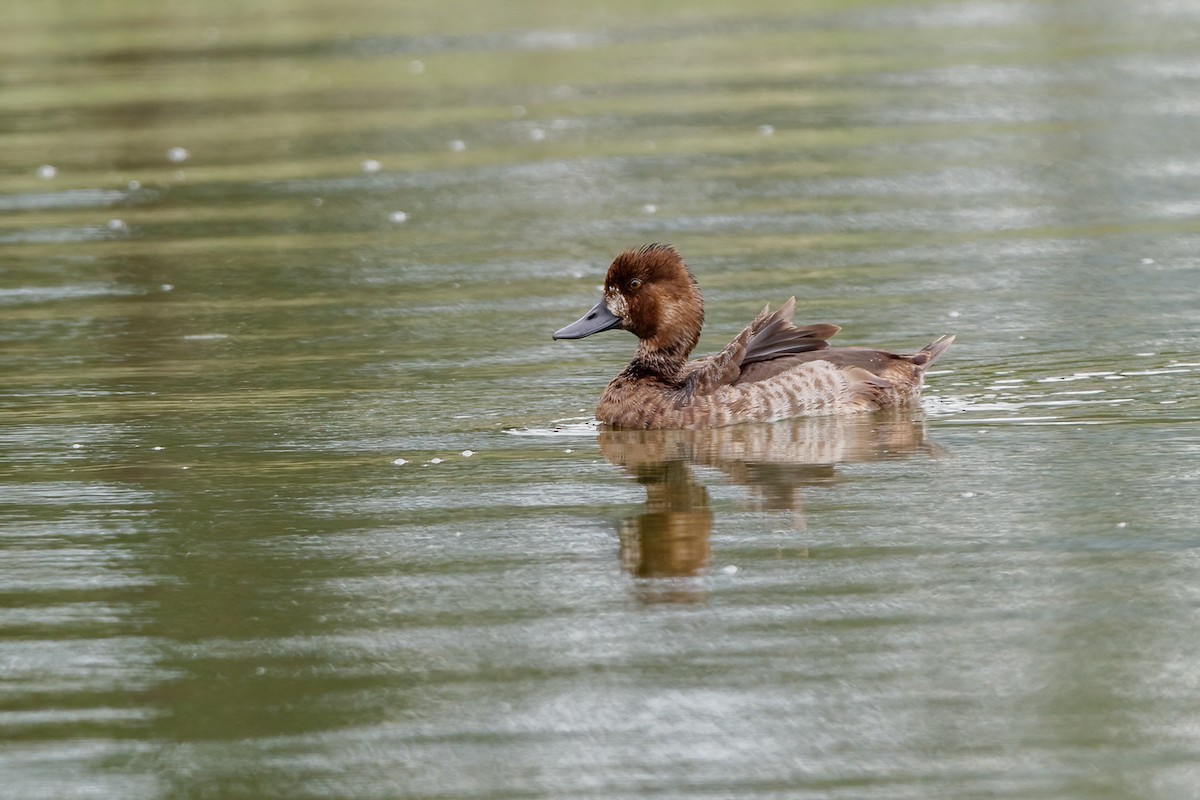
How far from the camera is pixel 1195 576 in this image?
7.43 metres

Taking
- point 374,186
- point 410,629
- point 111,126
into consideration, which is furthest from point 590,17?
point 410,629

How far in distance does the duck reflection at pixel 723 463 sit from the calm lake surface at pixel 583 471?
0.10 ft

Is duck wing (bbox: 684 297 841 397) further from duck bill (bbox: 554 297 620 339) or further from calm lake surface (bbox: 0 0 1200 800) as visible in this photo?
duck bill (bbox: 554 297 620 339)

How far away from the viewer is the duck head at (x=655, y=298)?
1076 centimetres

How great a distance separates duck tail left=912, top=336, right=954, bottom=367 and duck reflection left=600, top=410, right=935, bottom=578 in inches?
11.9

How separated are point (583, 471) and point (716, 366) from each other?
128 cm

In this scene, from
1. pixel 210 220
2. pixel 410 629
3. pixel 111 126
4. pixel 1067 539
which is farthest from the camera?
pixel 111 126

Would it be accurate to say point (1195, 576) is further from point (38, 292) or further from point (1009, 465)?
point (38, 292)

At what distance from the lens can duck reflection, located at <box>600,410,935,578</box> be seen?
8180 mm

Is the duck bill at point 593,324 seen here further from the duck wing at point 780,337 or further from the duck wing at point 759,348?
the duck wing at point 780,337

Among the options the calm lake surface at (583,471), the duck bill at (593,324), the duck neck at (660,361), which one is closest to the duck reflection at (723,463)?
the calm lake surface at (583,471)

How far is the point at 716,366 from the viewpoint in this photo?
10508 mm

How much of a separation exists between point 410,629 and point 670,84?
1766 cm

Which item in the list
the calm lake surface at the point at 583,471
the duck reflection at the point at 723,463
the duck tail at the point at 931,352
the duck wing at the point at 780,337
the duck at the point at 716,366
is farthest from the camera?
the duck tail at the point at 931,352
